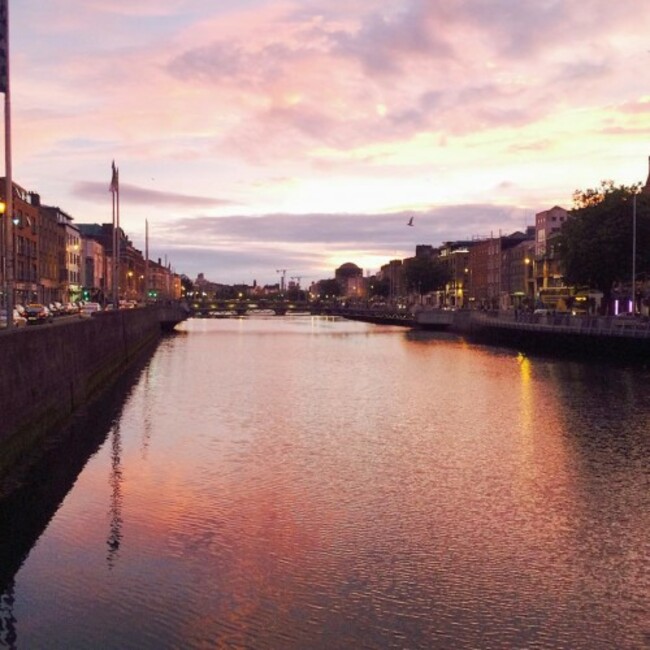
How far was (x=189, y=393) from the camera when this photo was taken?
1946 inches

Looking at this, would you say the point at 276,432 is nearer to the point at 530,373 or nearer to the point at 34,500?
the point at 34,500

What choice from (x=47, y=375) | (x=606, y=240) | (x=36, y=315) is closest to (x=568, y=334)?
(x=606, y=240)

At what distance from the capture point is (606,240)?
3413 inches

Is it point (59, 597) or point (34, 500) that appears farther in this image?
point (34, 500)

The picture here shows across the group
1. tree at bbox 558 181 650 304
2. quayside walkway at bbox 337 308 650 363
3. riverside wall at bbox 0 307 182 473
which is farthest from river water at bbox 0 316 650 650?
tree at bbox 558 181 650 304

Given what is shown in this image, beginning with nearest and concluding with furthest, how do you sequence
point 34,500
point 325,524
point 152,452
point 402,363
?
point 325,524
point 34,500
point 152,452
point 402,363

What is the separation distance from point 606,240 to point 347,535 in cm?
7388

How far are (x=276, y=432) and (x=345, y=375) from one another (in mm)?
27028

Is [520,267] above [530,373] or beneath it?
above

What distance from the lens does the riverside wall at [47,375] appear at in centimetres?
2538

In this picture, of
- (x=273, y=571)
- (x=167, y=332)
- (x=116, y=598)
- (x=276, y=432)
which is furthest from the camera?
(x=167, y=332)

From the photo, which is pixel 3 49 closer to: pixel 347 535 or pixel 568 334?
pixel 347 535

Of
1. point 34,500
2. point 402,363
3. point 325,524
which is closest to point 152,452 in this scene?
point 34,500

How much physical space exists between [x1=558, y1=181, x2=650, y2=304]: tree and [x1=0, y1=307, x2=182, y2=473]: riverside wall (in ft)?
166
